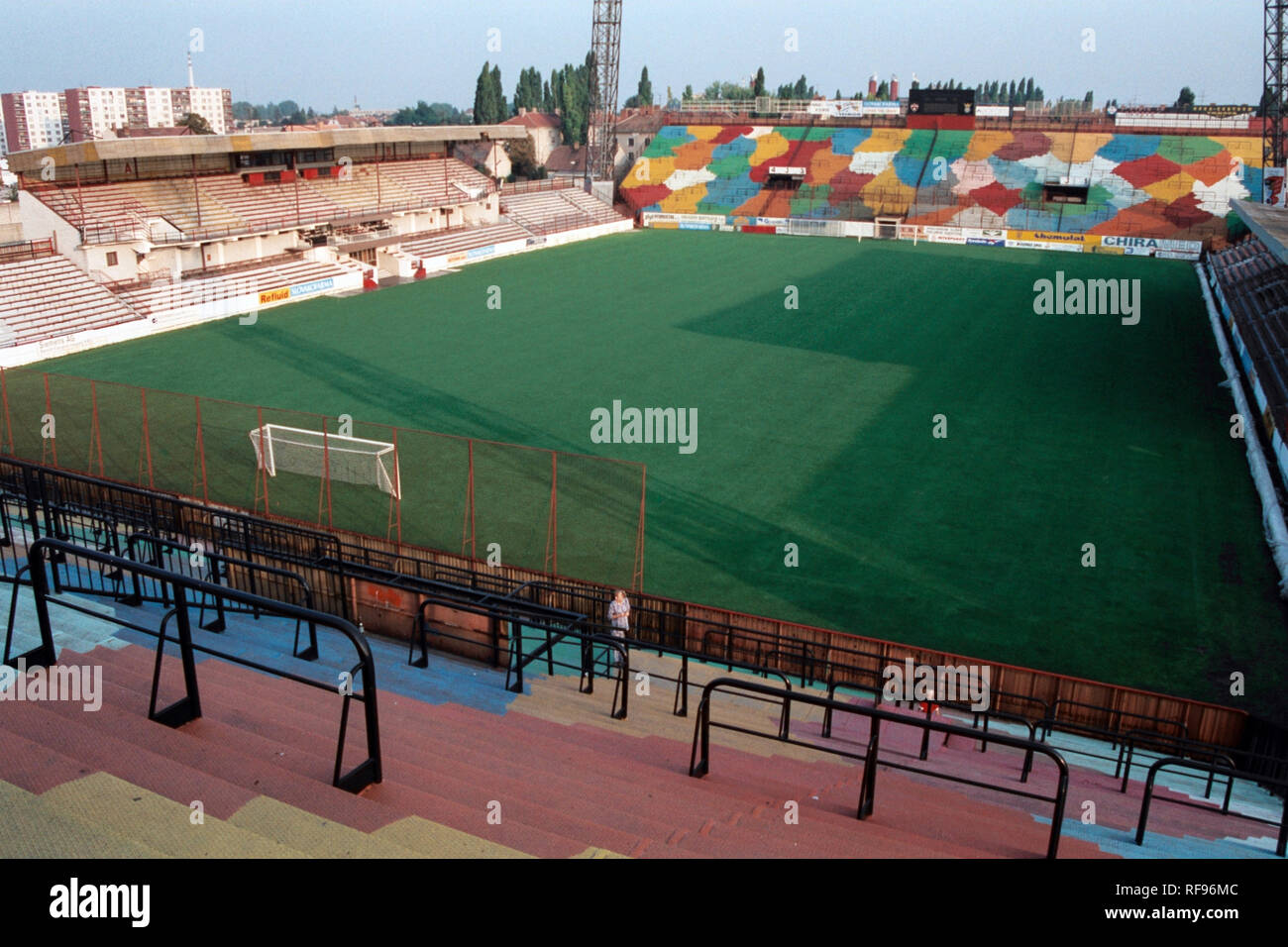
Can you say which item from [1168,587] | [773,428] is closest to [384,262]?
[773,428]

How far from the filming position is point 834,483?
20.8 meters

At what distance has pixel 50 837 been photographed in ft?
12.0

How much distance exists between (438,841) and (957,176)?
217 ft

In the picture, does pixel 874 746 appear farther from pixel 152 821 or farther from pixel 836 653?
pixel 836 653

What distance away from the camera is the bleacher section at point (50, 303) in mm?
30125

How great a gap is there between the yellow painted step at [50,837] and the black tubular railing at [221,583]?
123 inches

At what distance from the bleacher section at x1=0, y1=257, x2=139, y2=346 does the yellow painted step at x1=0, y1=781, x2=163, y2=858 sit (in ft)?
98.9

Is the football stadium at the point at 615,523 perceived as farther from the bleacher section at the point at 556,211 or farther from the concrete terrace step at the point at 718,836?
the bleacher section at the point at 556,211

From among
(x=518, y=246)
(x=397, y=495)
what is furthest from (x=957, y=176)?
(x=397, y=495)

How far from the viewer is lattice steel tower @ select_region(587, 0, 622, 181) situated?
66688 mm

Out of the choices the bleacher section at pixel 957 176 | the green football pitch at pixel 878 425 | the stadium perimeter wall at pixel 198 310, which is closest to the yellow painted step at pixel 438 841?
the green football pitch at pixel 878 425
